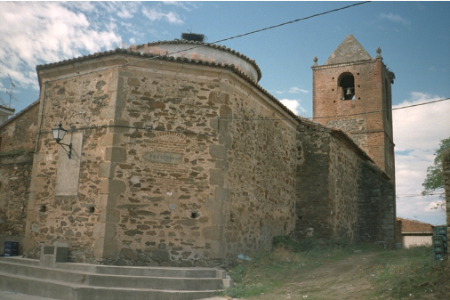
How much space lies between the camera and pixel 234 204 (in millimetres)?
10344

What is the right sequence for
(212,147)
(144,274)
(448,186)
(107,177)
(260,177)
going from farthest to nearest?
(260,177) → (212,147) → (107,177) → (144,274) → (448,186)

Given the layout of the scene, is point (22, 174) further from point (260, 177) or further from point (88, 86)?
point (260, 177)

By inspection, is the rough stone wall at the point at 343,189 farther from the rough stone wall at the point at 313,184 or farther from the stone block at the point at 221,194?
the stone block at the point at 221,194

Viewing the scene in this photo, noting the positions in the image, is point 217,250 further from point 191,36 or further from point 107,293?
point 191,36

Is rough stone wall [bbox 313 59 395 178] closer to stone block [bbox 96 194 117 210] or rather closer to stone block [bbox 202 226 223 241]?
stone block [bbox 202 226 223 241]

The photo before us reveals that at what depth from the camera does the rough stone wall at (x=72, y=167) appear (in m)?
9.41

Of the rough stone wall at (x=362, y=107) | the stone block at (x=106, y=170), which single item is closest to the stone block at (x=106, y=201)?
the stone block at (x=106, y=170)

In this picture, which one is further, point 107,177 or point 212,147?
point 212,147

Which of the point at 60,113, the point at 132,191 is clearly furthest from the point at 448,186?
the point at 60,113

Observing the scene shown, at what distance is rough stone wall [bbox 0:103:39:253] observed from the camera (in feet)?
39.0

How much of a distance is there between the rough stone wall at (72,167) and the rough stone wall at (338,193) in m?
7.40

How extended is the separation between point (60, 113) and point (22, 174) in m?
2.94

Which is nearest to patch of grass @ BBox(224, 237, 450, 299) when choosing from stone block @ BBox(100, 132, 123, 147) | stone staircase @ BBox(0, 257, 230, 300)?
stone staircase @ BBox(0, 257, 230, 300)

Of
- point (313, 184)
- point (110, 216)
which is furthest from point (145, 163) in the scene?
point (313, 184)
